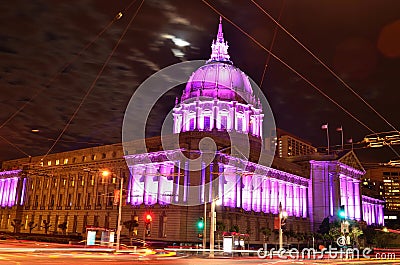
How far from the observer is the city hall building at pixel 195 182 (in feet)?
222

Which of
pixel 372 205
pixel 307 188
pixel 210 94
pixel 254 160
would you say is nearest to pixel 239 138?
pixel 254 160

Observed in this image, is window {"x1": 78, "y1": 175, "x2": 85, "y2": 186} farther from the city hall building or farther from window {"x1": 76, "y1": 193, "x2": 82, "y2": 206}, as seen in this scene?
window {"x1": 76, "y1": 193, "x2": 82, "y2": 206}

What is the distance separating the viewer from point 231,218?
Result: 7106 cm

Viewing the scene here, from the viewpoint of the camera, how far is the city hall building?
6769 centimetres

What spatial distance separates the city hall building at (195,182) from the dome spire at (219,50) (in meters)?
0.29

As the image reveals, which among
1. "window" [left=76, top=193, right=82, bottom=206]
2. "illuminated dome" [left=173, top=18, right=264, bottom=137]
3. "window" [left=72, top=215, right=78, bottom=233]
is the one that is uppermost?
"illuminated dome" [left=173, top=18, right=264, bottom=137]

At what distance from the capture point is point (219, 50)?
110 meters

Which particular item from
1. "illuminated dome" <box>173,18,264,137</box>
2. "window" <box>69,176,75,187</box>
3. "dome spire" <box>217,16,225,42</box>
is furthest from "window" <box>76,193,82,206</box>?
"dome spire" <box>217,16,225,42</box>

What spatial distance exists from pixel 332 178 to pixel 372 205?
139 feet

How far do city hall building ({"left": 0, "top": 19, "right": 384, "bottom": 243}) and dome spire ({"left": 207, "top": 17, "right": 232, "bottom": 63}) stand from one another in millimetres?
294

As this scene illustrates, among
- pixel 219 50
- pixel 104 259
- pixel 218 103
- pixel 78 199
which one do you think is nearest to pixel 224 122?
pixel 218 103

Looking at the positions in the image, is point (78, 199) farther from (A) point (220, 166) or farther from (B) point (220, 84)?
(B) point (220, 84)

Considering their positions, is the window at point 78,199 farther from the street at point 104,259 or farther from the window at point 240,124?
the street at point 104,259

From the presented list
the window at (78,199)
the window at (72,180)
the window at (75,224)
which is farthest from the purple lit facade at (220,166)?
the window at (72,180)
